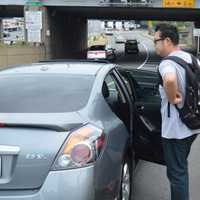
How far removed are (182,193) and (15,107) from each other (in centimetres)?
171

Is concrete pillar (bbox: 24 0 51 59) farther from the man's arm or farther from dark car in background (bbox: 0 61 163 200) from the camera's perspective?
the man's arm

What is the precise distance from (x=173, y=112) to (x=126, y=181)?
789 millimetres

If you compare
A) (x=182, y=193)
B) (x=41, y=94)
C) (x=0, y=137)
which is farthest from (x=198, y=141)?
(x=0, y=137)

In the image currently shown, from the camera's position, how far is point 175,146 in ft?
16.4

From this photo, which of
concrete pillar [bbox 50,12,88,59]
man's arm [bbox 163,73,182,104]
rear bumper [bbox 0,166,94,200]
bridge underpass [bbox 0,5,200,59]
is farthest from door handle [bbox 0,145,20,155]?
concrete pillar [bbox 50,12,88,59]

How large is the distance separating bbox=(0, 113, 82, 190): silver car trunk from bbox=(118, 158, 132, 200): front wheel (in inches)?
39.2

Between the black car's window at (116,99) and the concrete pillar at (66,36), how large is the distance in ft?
144

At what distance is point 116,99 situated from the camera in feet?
17.9

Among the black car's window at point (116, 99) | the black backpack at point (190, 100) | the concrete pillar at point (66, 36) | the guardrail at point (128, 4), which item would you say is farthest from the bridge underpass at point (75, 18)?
the black backpack at point (190, 100)

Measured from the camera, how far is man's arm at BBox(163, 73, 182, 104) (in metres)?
4.80

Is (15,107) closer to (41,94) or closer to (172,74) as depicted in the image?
(41,94)

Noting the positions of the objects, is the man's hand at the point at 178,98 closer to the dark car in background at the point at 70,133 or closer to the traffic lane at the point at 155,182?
the dark car in background at the point at 70,133

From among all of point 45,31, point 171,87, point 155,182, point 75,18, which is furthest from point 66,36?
point 171,87

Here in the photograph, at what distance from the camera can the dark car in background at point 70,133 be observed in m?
4.01
